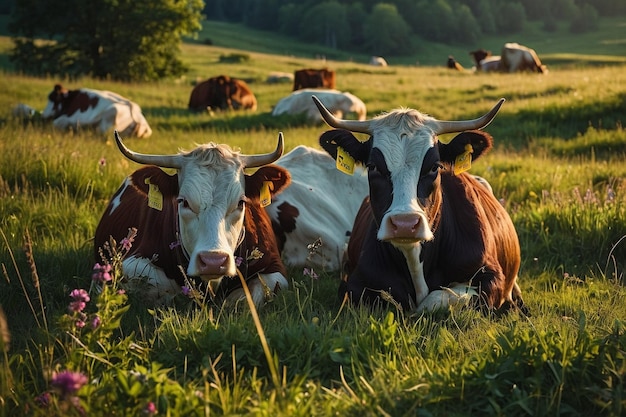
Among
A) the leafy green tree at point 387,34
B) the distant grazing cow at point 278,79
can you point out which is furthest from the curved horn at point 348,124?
the leafy green tree at point 387,34

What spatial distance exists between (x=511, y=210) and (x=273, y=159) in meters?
3.79

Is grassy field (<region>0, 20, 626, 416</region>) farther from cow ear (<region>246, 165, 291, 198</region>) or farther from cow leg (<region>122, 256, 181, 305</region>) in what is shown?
cow ear (<region>246, 165, 291, 198</region>)

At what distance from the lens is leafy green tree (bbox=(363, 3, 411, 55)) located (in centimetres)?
9300

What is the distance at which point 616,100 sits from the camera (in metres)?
16.0

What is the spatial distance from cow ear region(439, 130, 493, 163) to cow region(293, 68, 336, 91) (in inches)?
811

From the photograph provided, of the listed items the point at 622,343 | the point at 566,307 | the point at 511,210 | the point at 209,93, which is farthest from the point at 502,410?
the point at 209,93

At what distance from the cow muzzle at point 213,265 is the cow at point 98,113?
9806mm

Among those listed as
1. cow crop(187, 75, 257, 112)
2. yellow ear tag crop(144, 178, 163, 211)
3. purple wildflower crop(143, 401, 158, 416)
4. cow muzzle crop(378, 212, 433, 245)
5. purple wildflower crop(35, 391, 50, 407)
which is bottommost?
cow crop(187, 75, 257, 112)

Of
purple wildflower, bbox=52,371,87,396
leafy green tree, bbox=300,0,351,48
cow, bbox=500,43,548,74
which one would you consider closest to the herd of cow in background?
purple wildflower, bbox=52,371,87,396


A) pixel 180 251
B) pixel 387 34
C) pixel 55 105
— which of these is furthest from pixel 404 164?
pixel 387 34

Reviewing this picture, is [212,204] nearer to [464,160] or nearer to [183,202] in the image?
[183,202]

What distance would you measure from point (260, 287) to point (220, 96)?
633 inches

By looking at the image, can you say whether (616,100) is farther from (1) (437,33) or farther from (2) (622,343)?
(1) (437,33)

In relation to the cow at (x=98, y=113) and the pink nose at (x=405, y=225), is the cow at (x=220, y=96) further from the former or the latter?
the pink nose at (x=405, y=225)
